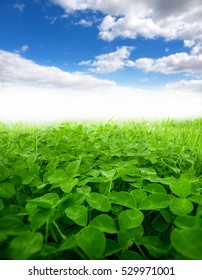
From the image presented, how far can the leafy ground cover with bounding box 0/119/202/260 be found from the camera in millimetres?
914

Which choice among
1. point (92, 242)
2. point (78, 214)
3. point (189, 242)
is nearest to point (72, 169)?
point (78, 214)

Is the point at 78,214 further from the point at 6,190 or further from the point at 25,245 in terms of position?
the point at 6,190

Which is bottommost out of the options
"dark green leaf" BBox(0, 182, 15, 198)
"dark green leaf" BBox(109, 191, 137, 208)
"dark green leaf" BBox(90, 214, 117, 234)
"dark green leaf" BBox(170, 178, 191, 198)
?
"dark green leaf" BBox(90, 214, 117, 234)

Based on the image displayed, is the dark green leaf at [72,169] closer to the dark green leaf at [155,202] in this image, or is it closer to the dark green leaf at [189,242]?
the dark green leaf at [155,202]

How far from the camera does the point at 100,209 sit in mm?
1230

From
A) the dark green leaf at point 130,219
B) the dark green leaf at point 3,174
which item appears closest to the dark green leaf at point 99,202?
the dark green leaf at point 130,219

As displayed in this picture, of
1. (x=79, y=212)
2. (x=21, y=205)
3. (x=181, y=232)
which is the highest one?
(x=181, y=232)

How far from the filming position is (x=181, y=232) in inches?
30.1

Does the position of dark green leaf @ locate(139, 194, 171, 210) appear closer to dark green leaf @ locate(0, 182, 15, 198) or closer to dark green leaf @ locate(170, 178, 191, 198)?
dark green leaf @ locate(170, 178, 191, 198)

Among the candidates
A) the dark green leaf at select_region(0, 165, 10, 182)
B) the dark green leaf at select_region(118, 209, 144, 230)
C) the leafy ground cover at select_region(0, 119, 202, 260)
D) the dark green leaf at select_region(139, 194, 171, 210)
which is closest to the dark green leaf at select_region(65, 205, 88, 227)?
the leafy ground cover at select_region(0, 119, 202, 260)
